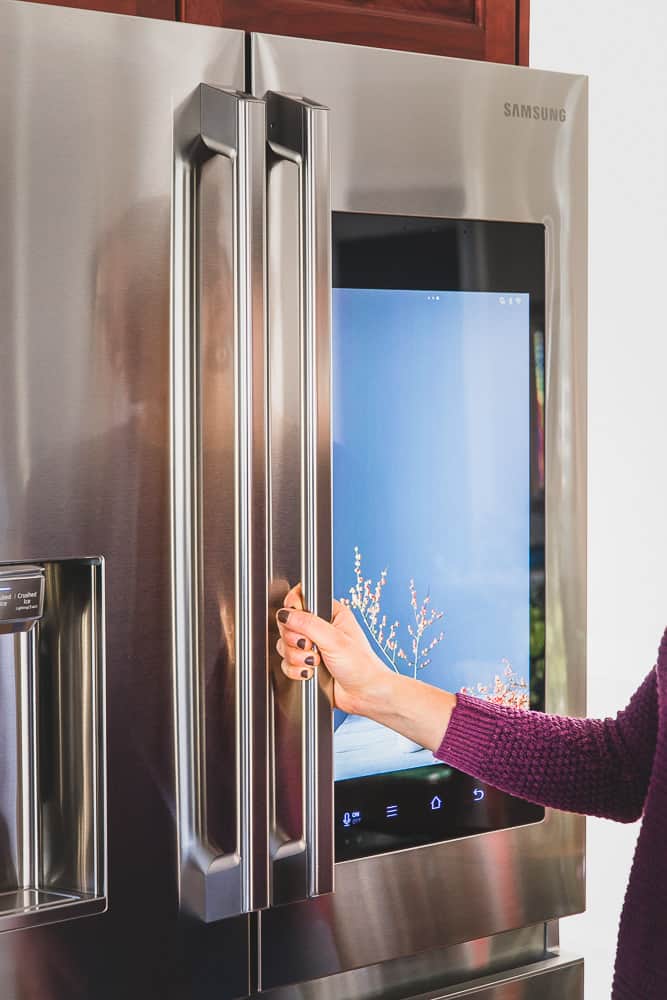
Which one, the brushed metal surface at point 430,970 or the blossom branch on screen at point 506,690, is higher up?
the blossom branch on screen at point 506,690

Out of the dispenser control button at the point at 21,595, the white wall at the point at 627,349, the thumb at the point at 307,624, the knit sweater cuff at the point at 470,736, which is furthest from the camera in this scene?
the white wall at the point at 627,349

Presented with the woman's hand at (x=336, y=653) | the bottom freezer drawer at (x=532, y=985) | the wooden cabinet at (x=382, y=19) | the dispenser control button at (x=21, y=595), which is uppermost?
the wooden cabinet at (x=382, y=19)

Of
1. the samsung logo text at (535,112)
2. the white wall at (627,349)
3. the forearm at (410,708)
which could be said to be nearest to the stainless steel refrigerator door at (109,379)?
the forearm at (410,708)

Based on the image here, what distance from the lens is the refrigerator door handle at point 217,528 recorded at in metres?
0.96

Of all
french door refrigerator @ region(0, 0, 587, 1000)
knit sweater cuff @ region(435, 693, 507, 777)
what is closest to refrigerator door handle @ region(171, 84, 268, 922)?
french door refrigerator @ region(0, 0, 587, 1000)

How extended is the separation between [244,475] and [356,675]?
23 cm

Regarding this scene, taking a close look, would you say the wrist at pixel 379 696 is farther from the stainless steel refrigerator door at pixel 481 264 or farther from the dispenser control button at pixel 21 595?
the dispenser control button at pixel 21 595

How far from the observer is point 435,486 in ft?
3.71

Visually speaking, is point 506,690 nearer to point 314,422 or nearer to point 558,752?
point 558,752

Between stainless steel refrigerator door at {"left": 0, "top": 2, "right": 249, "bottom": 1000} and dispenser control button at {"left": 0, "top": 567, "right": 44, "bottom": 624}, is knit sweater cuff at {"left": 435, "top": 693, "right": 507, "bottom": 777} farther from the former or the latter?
dispenser control button at {"left": 0, "top": 567, "right": 44, "bottom": 624}

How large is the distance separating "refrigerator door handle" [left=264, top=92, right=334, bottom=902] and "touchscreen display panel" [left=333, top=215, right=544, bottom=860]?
6cm

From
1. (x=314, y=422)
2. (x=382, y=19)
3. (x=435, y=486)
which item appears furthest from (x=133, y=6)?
(x=435, y=486)

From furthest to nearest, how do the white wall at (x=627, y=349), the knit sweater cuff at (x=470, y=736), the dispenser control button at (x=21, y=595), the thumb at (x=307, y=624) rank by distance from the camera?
the white wall at (x=627, y=349) → the knit sweater cuff at (x=470, y=736) → the thumb at (x=307, y=624) → the dispenser control button at (x=21, y=595)

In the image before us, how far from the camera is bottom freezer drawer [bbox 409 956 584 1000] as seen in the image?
1.22 m
